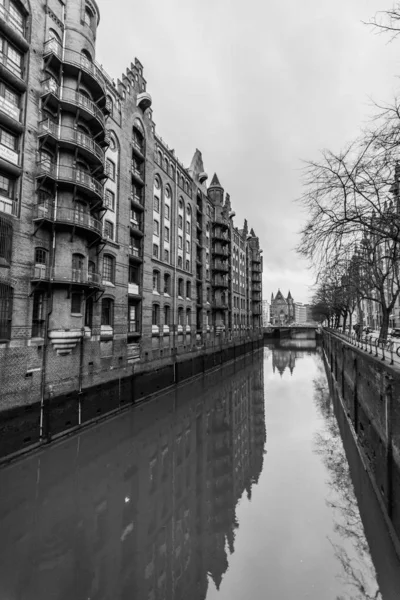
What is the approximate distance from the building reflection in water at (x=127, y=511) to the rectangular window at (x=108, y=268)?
7735 mm

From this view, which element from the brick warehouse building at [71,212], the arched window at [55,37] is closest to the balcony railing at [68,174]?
the brick warehouse building at [71,212]

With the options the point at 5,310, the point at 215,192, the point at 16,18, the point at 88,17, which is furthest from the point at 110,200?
the point at 215,192

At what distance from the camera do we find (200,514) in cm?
858

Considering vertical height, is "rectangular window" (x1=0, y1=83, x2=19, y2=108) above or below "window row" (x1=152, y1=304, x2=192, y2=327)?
above

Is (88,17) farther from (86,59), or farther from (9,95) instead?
(9,95)

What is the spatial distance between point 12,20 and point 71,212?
7.35 meters

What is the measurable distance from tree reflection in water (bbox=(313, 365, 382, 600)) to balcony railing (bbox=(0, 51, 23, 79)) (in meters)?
18.1

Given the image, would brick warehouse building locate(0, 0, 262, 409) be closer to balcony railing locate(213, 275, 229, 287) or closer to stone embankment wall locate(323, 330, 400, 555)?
stone embankment wall locate(323, 330, 400, 555)

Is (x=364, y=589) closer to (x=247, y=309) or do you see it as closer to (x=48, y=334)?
(x=48, y=334)

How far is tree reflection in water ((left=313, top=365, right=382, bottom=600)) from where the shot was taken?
6109 millimetres

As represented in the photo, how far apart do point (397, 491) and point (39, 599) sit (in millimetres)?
7846

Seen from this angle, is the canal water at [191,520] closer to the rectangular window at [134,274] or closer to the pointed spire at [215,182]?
the rectangular window at [134,274]

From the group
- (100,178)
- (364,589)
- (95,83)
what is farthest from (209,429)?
(95,83)

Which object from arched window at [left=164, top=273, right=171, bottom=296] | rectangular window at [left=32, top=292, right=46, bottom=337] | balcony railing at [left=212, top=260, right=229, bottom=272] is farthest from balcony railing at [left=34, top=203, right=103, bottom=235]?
balcony railing at [left=212, top=260, right=229, bottom=272]
